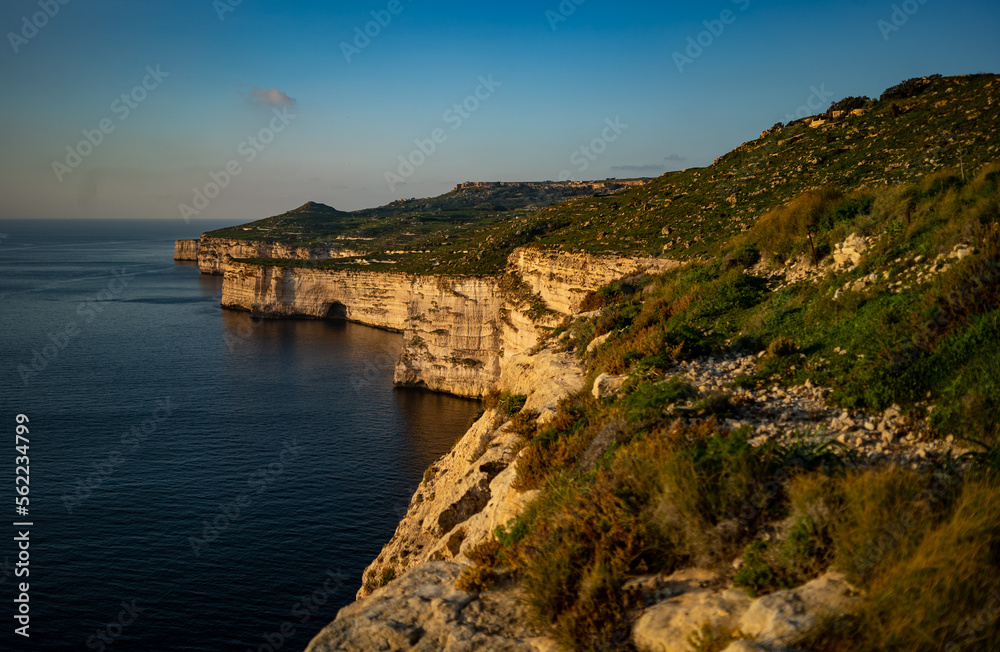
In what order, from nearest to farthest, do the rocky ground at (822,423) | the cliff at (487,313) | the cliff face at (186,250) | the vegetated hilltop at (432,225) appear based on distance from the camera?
the rocky ground at (822,423), the cliff at (487,313), the vegetated hilltop at (432,225), the cliff face at (186,250)

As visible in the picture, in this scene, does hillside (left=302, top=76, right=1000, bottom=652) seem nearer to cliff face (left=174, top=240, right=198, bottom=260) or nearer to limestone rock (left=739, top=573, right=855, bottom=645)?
limestone rock (left=739, top=573, right=855, bottom=645)

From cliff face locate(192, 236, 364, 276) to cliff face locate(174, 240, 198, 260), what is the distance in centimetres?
3594

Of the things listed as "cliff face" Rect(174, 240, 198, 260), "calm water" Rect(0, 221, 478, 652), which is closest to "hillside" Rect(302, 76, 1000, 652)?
"calm water" Rect(0, 221, 478, 652)

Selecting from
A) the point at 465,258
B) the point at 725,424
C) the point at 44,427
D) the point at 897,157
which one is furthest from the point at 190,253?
the point at 725,424

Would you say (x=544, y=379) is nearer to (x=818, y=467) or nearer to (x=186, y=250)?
(x=818, y=467)

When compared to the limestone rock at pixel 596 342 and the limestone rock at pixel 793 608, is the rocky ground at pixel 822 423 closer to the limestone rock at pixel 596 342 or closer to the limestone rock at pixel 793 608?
the limestone rock at pixel 793 608

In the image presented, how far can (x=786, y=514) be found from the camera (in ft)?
20.1

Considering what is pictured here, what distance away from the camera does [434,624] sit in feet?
22.6

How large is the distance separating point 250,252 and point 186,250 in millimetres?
60504

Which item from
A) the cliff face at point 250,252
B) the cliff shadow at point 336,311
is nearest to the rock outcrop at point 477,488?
the cliff shadow at point 336,311

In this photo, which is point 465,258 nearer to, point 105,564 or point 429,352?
point 429,352

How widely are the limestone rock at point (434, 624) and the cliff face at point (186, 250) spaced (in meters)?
186

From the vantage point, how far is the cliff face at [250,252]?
111 meters

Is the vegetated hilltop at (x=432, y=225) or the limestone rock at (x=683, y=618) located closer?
the limestone rock at (x=683, y=618)
